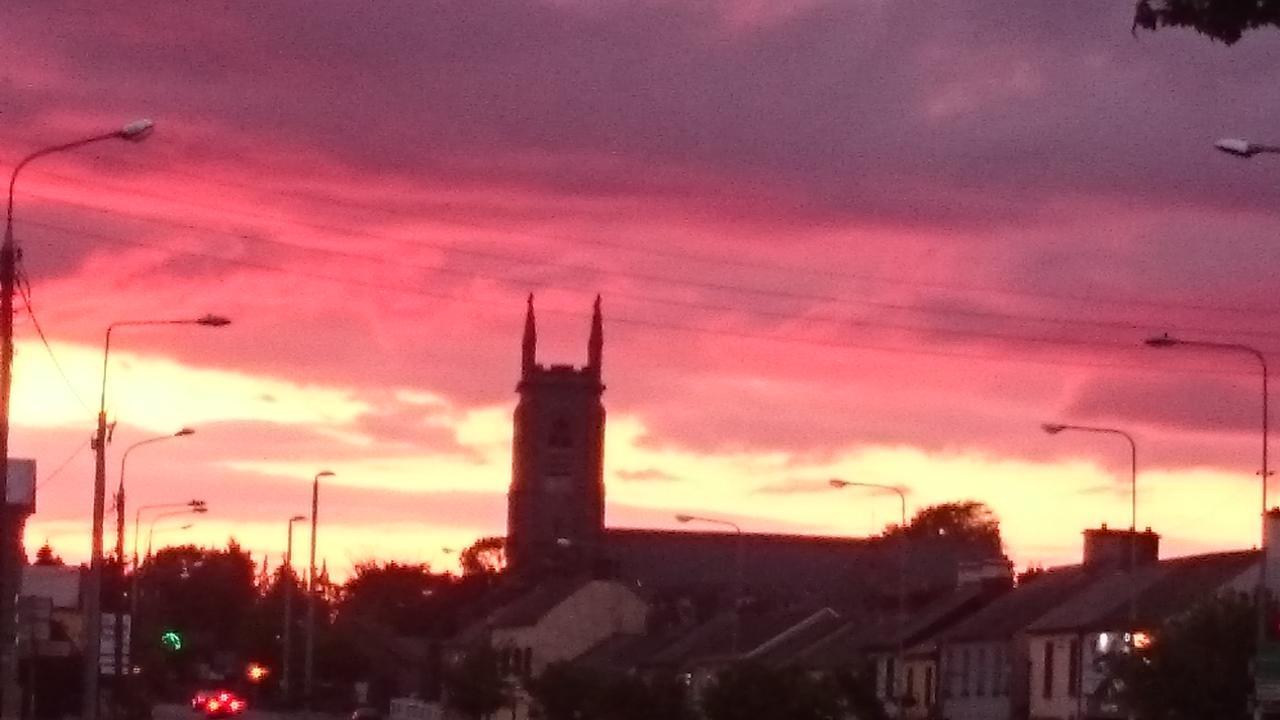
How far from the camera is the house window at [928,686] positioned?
94875 mm

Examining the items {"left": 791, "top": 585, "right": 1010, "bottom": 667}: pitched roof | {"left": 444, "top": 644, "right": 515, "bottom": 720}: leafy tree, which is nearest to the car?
{"left": 791, "top": 585, "right": 1010, "bottom": 667}: pitched roof

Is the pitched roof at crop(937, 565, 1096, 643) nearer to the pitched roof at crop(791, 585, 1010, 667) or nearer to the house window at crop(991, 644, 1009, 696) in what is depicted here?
the house window at crop(991, 644, 1009, 696)

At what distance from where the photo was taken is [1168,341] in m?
50.0

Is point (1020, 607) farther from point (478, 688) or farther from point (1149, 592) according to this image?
point (478, 688)

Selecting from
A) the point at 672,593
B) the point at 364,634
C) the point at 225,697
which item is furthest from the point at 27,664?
the point at 672,593

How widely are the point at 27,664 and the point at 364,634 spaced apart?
9749 centimetres

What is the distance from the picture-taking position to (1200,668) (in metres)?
60.0

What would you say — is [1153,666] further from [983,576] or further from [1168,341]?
[983,576]

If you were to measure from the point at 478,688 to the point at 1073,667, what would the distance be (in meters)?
50.5

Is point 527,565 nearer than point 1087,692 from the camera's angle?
No

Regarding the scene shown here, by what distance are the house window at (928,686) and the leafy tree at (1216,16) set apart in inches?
3084

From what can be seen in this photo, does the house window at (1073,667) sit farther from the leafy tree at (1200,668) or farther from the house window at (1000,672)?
the leafy tree at (1200,668)

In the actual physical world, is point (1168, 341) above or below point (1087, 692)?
above

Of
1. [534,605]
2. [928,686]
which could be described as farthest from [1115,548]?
[534,605]
